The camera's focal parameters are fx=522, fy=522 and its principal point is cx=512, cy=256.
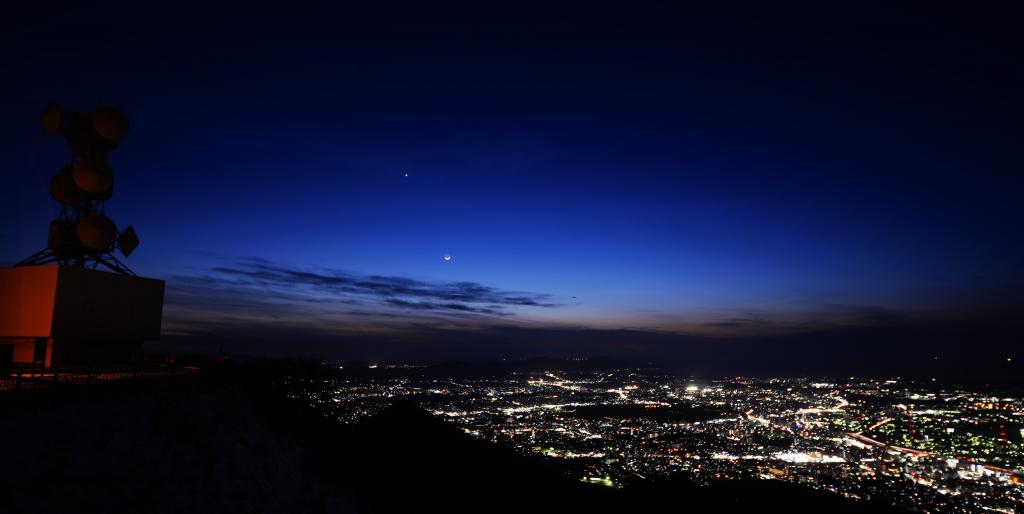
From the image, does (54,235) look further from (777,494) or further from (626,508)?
(777,494)

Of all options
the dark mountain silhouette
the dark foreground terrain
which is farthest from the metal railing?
the dark mountain silhouette

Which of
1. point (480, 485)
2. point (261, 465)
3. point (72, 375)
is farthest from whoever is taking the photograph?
point (72, 375)

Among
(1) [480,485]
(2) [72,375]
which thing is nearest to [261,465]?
(1) [480,485]

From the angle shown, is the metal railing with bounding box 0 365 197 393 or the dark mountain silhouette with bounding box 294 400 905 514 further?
the metal railing with bounding box 0 365 197 393

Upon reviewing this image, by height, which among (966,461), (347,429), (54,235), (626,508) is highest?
(54,235)

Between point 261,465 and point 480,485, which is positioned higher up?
point 261,465

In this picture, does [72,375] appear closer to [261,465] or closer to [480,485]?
[261,465]

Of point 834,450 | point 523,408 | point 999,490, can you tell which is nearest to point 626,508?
point 999,490

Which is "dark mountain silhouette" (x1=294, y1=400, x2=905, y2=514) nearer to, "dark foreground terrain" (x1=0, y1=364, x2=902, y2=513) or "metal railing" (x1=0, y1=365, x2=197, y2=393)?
"dark foreground terrain" (x1=0, y1=364, x2=902, y2=513)
